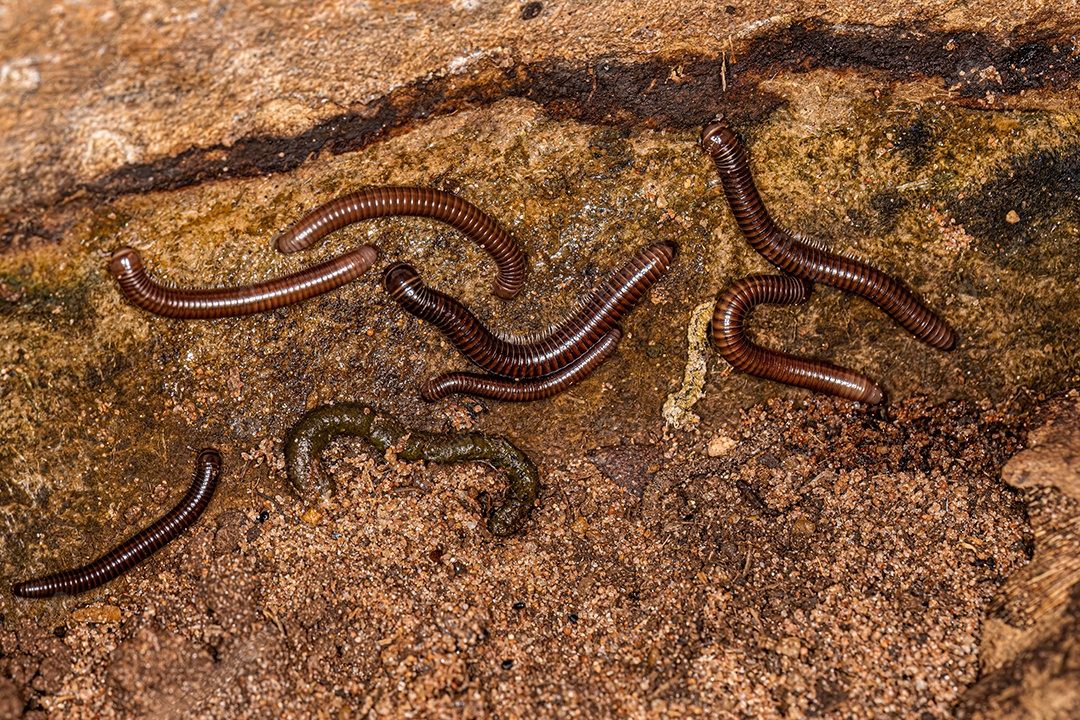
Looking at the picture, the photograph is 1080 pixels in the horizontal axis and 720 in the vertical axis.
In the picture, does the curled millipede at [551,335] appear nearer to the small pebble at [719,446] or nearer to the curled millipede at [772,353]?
the curled millipede at [772,353]

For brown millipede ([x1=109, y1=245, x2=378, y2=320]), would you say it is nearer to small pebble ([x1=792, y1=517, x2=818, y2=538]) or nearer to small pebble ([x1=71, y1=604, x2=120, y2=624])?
small pebble ([x1=71, y1=604, x2=120, y2=624])

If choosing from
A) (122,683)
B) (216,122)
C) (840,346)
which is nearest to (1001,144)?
(840,346)

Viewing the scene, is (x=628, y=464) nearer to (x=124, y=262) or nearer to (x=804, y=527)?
(x=804, y=527)

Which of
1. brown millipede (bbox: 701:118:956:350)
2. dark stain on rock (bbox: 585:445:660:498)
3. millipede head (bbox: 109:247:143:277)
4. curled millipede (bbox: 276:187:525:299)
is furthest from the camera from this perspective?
dark stain on rock (bbox: 585:445:660:498)

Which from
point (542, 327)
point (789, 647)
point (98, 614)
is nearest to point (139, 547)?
point (98, 614)

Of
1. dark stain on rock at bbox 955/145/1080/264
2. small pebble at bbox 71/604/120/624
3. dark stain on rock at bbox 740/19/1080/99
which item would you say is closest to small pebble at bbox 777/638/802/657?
dark stain on rock at bbox 955/145/1080/264
